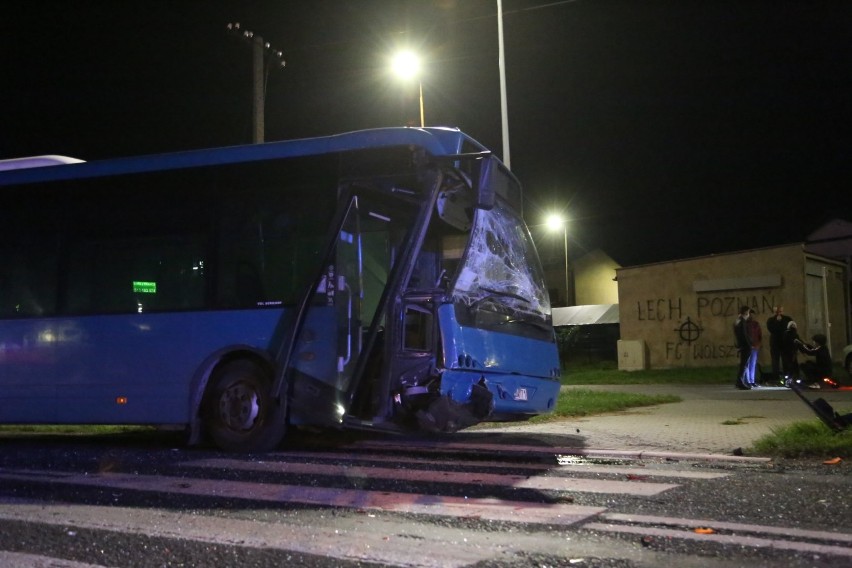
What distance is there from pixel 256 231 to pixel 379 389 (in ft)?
8.06

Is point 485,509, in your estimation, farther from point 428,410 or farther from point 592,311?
point 592,311

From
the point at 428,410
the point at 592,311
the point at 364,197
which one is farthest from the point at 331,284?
the point at 592,311

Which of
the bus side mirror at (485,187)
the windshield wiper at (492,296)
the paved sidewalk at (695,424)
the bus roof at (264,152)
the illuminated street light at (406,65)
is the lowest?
the paved sidewalk at (695,424)

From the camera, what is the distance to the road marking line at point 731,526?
4633 millimetres

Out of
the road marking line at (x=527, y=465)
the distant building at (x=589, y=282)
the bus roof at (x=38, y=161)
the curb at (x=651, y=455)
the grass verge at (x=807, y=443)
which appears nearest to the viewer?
the road marking line at (x=527, y=465)

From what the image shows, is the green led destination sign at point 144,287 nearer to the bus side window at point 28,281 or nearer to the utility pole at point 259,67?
the bus side window at point 28,281

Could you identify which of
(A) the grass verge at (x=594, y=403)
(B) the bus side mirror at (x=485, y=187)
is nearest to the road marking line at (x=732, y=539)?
(B) the bus side mirror at (x=485, y=187)

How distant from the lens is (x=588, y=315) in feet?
137

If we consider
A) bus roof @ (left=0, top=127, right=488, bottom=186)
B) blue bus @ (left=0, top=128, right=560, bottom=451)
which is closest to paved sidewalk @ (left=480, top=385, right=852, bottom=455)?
blue bus @ (left=0, top=128, right=560, bottom=451)

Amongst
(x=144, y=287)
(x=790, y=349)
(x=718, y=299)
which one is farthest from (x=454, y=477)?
(x=718, y=299)

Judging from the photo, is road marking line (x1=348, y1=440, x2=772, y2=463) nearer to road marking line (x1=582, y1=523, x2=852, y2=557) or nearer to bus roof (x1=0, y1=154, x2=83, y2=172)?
road marking line (x1=582, y1=523, x2=852, y2=557)

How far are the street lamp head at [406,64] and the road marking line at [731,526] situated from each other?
14821 millimetres

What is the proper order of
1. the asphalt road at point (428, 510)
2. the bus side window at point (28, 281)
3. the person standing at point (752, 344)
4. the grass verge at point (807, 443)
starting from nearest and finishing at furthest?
1. the asphalt road at point (428, 510)
2. the grass verge at point (807, 443)
3. the bus side window at point (28, 281)
4. the person standing at point (752, 344)

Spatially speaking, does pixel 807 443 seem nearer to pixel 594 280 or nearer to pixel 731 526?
pixel 731 526
